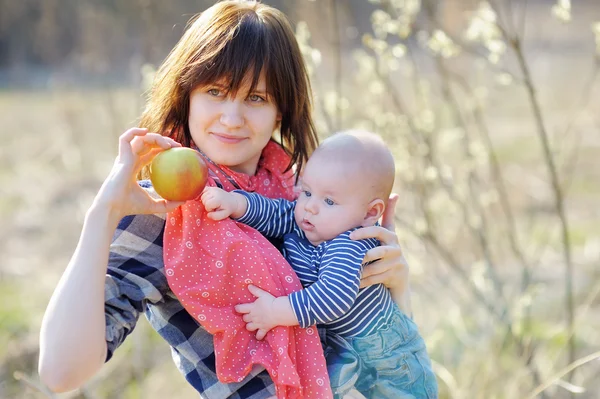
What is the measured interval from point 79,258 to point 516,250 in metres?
1.88

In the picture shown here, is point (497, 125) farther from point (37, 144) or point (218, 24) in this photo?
point (218, 24)

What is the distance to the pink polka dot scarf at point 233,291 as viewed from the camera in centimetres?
147

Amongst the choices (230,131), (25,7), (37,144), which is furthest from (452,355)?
(25,7)

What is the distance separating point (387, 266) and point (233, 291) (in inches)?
13.6

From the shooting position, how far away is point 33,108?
24.5 ft

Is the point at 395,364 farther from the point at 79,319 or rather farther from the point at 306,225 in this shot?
the point at 79,319

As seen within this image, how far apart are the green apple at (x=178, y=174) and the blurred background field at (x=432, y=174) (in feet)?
2.48

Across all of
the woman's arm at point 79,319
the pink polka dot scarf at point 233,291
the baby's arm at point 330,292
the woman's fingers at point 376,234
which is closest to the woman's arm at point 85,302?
the woman's arm at point 79,319

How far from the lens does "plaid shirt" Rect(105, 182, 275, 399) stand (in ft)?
4.81

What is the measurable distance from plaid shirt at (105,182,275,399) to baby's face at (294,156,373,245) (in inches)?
11.7

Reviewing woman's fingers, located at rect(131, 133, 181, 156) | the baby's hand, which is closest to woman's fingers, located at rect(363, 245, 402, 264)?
the baby's hand

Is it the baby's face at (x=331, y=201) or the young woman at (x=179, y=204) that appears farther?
the baby's face at (x=331, y=201)

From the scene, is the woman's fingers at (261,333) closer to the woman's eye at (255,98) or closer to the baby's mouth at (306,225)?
the baby's mouth at (306,225)

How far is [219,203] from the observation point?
59.9 inches
